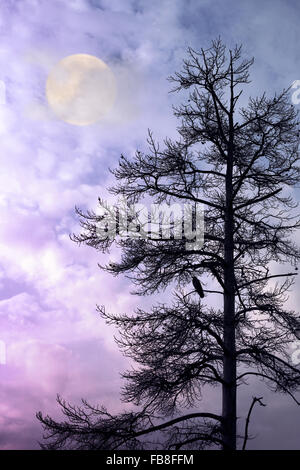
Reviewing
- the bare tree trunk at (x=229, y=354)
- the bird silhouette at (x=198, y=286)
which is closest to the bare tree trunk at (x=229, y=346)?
the bare tree trunk at (x=229, y=354)

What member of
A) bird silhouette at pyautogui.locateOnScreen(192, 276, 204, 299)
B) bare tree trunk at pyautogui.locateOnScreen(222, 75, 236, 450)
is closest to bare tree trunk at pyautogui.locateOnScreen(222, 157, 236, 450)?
bare tree trunk at pyautogui.locateOnScreen(222, 75, 236, 450)

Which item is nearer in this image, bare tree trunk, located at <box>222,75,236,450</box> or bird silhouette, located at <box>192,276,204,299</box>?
bare tree trunk, located at <box>222,75,236,450</box>

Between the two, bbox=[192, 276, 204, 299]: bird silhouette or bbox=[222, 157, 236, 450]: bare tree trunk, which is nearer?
bbox=[222, 157, 236, 450]: bare tree trunk

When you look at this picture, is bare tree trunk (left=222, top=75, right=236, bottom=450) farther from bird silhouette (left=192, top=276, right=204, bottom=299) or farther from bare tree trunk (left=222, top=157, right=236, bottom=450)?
bird silhouette (left=192, top=276, right=204, bottom=299)

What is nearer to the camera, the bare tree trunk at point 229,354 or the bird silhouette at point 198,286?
the bare tree trunk at point 229,354

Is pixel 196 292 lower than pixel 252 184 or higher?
lower

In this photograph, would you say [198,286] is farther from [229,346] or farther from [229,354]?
[229,354]

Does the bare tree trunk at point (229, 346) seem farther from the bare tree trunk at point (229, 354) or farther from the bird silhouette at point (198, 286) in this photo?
the bird silhouette at point (198, 286)

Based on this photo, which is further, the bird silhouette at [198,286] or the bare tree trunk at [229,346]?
the bird silhouette at [198,286]

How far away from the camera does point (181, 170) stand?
434 inches

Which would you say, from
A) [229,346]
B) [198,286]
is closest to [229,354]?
[229,346]

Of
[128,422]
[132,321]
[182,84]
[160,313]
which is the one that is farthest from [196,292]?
[182,84]
